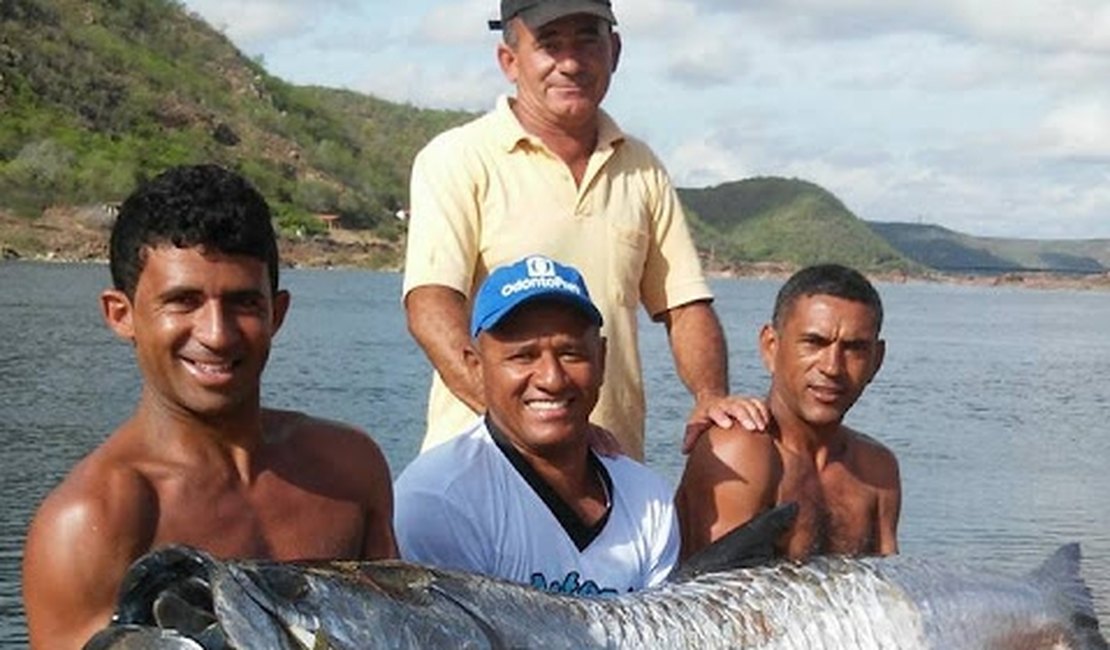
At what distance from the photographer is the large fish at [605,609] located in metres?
2.69

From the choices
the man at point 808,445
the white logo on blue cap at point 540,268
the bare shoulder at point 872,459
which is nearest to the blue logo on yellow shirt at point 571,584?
the white logo on blue cap at point 540,268

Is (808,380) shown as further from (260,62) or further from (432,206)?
(260,62)

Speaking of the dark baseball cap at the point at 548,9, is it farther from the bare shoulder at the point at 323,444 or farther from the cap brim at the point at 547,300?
the bare shoulder at the point at 323,444

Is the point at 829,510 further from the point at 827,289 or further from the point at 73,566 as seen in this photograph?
the point at 73,566

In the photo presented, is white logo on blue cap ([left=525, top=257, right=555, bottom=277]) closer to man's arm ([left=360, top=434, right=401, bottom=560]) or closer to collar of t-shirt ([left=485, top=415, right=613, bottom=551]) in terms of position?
collar of t-shirt ([left=485, top=415, right=613, bottom=551])

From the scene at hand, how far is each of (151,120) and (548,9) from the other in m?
104

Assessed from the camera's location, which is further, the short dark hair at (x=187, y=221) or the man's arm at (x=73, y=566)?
the short dark hair at (x=187, y=221)

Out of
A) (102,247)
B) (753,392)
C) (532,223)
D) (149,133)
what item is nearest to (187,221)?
(532,223)

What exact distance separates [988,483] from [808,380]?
67.6 feet

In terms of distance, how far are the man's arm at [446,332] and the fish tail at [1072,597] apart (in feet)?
5.19

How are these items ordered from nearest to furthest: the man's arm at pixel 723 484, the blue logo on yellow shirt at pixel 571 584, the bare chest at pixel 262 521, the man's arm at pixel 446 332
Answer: the bare chest at pixel 262 521, the blue logo on yellow shirt at pixel 571 584, the man's arm at pixel 446 332, the man's arm at pixel 723 484

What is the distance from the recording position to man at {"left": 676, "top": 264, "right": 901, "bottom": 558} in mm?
5078

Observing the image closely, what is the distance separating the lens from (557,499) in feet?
14.2

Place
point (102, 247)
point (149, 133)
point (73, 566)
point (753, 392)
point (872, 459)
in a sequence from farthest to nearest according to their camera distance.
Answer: point (149, 133) → point (102, 247) → point (753, 392) → point (872, 459) → point (73, 566)
